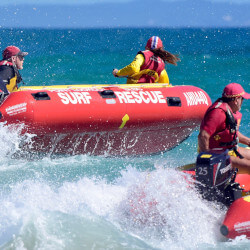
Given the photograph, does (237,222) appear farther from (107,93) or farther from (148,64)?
(148,64)

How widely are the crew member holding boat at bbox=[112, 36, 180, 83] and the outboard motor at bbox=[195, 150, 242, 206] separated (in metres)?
3.13

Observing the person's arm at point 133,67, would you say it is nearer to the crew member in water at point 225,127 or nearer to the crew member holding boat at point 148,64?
the crew member holding boat at point 148,64

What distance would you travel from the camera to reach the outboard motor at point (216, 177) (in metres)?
4.06

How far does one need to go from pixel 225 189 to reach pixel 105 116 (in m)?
2.47

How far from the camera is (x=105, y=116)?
6.43 m

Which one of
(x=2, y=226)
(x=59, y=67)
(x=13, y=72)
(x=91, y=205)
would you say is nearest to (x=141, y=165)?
(x=13, y=72)

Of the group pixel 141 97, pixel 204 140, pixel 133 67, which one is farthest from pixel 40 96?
pixel 204 140

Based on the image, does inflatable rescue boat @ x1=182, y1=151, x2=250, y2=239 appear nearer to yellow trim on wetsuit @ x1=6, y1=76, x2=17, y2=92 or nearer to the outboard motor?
the outboard motor

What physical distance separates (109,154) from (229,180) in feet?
9.73

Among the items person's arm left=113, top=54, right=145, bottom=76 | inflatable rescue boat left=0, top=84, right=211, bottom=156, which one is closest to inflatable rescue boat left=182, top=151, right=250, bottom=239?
inflatable rescue boat left=0, top=84, right=211, bottom=156

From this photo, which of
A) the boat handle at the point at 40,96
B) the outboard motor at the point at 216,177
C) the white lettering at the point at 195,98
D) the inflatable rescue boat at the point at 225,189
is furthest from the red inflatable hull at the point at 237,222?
the white lettering at the point at 195,98

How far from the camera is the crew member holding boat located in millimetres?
7129

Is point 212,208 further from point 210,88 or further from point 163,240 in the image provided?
point 210,88

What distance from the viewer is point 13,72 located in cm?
674
